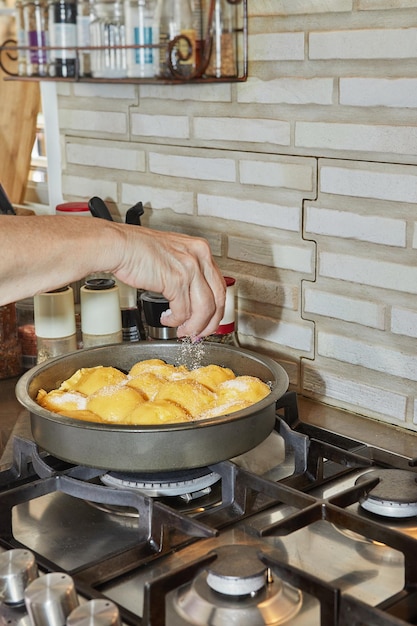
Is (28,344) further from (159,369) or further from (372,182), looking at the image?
(372,182)

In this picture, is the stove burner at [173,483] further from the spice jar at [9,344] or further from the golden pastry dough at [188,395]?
the spice jar at [9,344]

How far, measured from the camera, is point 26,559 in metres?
0.90

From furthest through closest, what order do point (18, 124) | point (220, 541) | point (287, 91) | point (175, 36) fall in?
point (18, 124), point (175, 36), point (287, 91), point (220, 541)

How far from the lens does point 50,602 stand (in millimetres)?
823

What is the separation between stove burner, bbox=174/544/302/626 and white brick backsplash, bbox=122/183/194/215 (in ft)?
3.06

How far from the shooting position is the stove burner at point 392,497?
3.51 ft

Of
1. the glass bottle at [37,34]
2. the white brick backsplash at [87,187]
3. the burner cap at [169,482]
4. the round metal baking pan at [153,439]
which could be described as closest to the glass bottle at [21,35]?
the glass bottle at [37,34]

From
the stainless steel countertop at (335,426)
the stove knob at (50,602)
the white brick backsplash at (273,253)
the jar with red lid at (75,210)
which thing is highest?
the jar with red lid at (75,210)

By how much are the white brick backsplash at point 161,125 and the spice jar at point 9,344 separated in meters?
0.45

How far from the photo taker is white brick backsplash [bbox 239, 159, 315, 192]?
4.83 ft

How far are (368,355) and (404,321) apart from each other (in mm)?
96

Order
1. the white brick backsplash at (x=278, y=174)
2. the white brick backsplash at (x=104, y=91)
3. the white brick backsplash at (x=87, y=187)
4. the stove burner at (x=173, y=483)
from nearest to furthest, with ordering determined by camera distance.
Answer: the stove burner at (x=173, y=483), the white brick backsplash at (x=278, y=174), the white brick backsplash at (x=104, y=91), the white brick backsplash at (x=87, y=187)

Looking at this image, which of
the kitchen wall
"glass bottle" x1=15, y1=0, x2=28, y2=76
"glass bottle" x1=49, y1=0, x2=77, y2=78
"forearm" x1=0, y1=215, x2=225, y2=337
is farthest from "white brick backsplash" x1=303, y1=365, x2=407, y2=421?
"glass bottle" x1=15, y1=0, x2=28, y2=76

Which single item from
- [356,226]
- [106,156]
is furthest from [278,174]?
[106,156]
